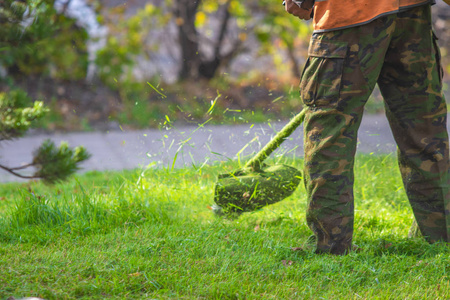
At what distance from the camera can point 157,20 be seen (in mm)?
7215

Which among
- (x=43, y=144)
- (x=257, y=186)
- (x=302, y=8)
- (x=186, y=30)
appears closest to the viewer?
(x=302, y=8)

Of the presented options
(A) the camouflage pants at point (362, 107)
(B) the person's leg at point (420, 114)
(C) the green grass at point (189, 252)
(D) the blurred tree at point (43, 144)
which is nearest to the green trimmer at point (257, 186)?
(C) the green grass at point (189, 252)

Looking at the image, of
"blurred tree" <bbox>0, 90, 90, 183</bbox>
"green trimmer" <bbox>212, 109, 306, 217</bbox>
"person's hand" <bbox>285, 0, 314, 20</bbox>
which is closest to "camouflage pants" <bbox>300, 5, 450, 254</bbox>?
"person's hand" <bbox>285, 0, 314, 20</bbox>

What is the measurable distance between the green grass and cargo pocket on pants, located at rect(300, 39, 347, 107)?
2.38 feet

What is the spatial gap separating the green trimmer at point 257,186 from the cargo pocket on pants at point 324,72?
0.44 metres

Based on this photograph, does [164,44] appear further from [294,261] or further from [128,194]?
[294,261]

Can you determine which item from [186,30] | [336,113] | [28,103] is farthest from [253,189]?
[186,30]

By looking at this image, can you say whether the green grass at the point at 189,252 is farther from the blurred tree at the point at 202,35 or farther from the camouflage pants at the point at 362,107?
the blurred tree at the point at 202,35

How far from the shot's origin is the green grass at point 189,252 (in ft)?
5.69

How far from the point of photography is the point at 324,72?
6.33 ft

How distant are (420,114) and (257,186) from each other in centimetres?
91

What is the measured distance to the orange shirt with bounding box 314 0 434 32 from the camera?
188 cm

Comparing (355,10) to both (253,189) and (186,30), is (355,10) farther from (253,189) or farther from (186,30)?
(186,30)

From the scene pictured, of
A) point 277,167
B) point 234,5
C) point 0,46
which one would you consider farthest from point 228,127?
point 234,5
